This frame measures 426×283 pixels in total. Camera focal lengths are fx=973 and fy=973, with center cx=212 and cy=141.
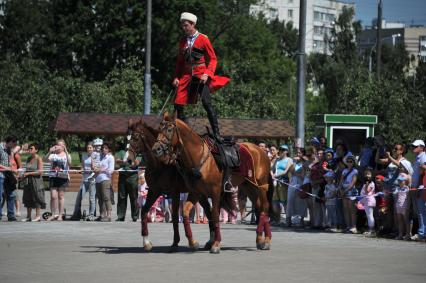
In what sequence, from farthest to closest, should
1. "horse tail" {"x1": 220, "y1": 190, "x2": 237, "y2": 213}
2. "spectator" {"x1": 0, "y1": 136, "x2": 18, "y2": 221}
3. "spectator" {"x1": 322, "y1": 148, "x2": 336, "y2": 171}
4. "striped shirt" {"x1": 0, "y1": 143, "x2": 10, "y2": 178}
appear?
"striped shirt" {"x1": 0, "y1": 143, "x2": 10, "y2": 178}, "spectator" {"x1": 0, "y1": 136, "x2": 18, "y2": 221}, "spectator" {"x1": 322, "y1": 148, "x2": 336, "y2": 171}, "horse tail" {"x1": 220, "y1": 190, "x2": 237, "y2": 213}

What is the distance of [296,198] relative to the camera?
79.0ft

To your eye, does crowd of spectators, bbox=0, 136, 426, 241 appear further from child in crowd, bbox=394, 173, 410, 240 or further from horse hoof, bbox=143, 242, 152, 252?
horse hoof, bbox=143, 242, 152, 252

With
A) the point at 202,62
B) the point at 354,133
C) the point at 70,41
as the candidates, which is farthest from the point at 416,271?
the point at 70,41

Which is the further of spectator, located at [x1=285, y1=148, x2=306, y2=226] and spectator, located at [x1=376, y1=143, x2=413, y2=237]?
spectator, located at [x1=285, y1=148, x2=306, y2=226]

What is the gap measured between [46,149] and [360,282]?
35.9 m

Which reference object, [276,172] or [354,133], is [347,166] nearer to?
[276,172]

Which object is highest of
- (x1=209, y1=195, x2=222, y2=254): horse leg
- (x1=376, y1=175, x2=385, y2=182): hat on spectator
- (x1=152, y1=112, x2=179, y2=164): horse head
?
(x1=152, y1=112, x2=179, y2=164): horse head

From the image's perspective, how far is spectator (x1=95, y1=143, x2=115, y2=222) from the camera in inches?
968

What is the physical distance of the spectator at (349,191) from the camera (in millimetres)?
21688

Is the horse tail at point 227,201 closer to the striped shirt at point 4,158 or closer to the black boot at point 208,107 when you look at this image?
the black boot at point 208,107

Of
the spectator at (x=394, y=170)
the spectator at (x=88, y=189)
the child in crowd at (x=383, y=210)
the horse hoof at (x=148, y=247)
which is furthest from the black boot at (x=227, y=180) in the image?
the spectator at (x=88, y=189)

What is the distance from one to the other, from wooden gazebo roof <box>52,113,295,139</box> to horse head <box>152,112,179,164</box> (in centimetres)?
1978

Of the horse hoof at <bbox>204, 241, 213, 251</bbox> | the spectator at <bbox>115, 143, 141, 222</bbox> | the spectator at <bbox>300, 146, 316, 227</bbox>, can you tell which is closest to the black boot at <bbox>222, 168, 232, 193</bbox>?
the horse hoof at <bbox>204, 241, 213, 251</bbox>

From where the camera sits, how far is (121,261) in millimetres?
15391
